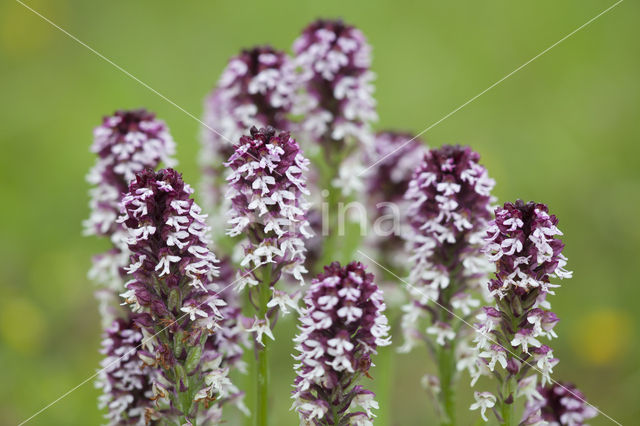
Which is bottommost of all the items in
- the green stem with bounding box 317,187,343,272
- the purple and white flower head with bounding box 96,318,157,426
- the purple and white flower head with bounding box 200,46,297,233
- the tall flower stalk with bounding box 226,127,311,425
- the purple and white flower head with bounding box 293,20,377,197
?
the purple and white flower head with bounding box 96,318,157,426

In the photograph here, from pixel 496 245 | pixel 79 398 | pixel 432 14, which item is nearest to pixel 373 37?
pixel 432 14

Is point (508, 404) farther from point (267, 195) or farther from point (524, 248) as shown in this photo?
point (267, 195)

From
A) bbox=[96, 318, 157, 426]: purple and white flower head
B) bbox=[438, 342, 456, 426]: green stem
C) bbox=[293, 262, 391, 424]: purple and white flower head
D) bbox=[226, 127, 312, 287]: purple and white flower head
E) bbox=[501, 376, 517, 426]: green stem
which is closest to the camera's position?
bbox=[293, 262, 391, 424]: purple and white flower head

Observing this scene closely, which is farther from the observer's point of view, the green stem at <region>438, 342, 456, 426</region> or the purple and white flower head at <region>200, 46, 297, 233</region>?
the purple and white flower head at <region>200, 46, 297, 233</region>

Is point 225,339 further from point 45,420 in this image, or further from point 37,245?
point 37,245

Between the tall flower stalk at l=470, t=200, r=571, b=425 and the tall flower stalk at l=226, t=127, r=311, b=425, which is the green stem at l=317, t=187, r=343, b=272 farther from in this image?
the tall flower stalk at l=470, t=200, r=571, b=425

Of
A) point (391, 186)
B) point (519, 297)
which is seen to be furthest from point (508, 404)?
point (391, 186)

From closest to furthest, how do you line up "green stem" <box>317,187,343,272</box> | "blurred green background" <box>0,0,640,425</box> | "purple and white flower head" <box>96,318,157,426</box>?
1. "purple and white flower head" <box>96,318,157,426</box>
2. "green stem" <box>317,187,343,272</box>
3. "blurred green background" <box>0,0,640,425</box>

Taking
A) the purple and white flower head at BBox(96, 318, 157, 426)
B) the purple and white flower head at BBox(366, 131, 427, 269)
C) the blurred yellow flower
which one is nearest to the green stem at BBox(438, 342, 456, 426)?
the purple and white flower head at BBox(366, 131, 427, 269)
